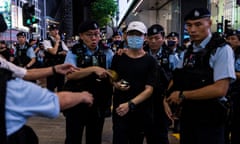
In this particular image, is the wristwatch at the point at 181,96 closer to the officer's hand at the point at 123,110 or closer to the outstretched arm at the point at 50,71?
the officer's hand at the point at 123,110

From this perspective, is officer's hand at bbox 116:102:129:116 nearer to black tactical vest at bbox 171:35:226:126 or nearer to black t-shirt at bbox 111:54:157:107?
black t-shirt at bbox 111:54:157:107

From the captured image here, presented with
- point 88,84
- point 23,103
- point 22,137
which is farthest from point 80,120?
point 23,103

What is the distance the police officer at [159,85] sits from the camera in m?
4.30

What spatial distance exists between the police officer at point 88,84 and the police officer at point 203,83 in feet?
3.43

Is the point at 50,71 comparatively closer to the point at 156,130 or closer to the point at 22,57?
the point at 156,130

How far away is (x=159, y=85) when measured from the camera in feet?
14.3

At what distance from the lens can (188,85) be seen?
3.27 m

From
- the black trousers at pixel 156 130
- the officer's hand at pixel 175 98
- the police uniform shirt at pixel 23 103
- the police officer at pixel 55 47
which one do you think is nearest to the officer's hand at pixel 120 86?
the black trousers at pixel 156 130

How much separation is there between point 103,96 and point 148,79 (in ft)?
2.04

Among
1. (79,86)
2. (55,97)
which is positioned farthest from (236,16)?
(55,97)

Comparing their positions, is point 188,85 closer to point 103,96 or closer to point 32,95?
point 103,96

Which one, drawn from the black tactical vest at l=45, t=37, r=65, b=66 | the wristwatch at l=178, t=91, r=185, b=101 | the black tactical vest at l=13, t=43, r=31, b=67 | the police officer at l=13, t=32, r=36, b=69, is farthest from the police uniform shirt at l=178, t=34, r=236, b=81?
the black tactical vest at l=13, t=43, r=31, b=67

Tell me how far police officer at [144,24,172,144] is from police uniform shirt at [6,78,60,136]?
85.8 inches

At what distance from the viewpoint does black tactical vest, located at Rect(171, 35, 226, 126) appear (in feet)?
10.3
